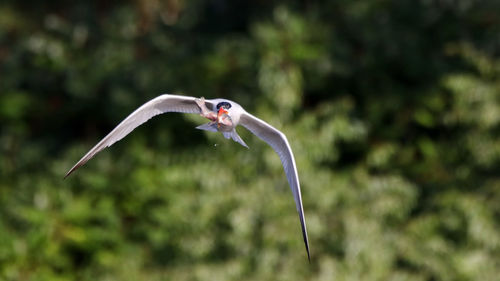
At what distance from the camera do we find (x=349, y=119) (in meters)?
11.2

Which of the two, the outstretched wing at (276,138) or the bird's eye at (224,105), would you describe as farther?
the outstretched wing at (276,138)

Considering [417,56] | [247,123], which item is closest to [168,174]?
[417,56]

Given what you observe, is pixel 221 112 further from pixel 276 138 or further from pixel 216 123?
pixel 276 138

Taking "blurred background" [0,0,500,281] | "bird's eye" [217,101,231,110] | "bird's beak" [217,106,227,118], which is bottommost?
"bird's beak" [217,106,227,118]

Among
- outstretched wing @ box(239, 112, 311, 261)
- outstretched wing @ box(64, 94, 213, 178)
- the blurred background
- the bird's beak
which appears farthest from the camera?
the blurred background

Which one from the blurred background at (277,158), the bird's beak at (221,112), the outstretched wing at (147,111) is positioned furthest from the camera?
the blurred background at (277,158)

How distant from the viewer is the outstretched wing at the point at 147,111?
4199mm

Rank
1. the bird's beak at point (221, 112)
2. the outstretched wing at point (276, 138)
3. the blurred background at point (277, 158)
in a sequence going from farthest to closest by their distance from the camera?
1. the blurred background at point (277, 158)
2. the outstretched wing at point (276, 138)
3. the bird's beak at point (221, 112)

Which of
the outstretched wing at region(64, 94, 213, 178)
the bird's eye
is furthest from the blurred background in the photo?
the bird's eye

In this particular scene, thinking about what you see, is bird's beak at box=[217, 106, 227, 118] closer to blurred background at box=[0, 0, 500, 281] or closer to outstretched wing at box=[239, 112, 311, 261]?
outstretched wing at box=[239, 112, 311, 261]

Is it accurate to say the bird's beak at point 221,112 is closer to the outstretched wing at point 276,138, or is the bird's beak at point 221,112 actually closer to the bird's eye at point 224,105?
the bird's eye at point 224,105

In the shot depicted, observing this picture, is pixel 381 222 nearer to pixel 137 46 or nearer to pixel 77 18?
pixel 137 46

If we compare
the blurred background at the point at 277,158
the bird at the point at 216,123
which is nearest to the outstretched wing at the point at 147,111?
the bird at the point at 216,123

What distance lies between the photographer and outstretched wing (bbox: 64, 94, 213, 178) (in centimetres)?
420
